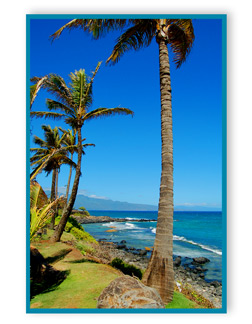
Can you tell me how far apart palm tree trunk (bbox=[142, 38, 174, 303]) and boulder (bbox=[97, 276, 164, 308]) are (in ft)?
0.90

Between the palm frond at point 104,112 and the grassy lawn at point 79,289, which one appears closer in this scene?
the grassy lawn at point 79,289

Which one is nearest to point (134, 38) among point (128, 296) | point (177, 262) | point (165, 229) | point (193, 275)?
point (165, 229)

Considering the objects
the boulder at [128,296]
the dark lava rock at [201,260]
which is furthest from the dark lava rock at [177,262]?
the boulder at [128,296]

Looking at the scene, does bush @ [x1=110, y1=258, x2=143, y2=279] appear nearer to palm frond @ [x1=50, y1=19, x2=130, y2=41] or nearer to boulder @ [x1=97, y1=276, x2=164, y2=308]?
boulder @ [x1=97, y1=276, x2=164, y2=308]

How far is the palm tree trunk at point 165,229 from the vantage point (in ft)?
13.3

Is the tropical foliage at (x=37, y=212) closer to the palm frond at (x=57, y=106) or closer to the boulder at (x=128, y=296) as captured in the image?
the boulder at (x=128, y=296)

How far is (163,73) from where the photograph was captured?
4734 mm

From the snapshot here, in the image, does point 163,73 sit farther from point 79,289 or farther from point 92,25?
point 79,289

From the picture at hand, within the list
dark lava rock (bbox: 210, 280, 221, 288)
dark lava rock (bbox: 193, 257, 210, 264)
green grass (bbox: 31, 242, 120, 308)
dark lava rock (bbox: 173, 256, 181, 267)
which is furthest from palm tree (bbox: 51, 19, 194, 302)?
dark lava rock (bbox: 193, 257, 210, 264)

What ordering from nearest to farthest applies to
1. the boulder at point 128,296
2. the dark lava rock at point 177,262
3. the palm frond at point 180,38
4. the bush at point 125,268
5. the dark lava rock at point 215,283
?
the boulder at point 128,296 < the palm frond at point 180,38 < the bush at point 125,268 < the dark lava rock at point 215,283 < the dark lava rock at point 177,262

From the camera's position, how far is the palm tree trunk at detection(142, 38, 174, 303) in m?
4.04

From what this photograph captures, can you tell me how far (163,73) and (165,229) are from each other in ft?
10.0
